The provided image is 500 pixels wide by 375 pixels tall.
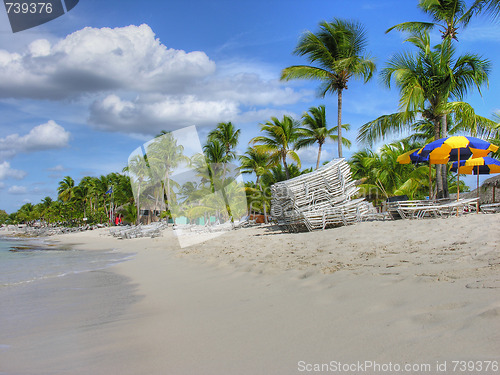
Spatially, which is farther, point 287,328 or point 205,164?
point 205,164

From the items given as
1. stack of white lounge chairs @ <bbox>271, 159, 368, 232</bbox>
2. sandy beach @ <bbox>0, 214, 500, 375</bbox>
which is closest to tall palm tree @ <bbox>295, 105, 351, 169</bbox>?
stack of white lounge chairs @ <bbox>271, 159, 368, 232</bbox>

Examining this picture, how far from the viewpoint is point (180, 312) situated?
4227 mm

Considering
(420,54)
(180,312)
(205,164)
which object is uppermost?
(420,54)

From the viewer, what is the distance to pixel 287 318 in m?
3.44

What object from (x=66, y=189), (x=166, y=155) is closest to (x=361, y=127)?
(x=166, y=155)

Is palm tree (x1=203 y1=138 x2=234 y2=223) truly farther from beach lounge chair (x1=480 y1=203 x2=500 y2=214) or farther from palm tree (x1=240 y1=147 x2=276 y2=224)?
beach lounge chair (x1=480 y1=203 x2=500 y2=214)

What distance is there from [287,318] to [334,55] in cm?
1732

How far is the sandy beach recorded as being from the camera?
2475mm

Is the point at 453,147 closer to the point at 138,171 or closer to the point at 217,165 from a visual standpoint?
the point at 217,165

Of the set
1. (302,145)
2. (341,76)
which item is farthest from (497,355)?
(302,145)

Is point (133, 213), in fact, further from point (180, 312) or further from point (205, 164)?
point (180, 312)

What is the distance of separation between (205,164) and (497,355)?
88.6 feet

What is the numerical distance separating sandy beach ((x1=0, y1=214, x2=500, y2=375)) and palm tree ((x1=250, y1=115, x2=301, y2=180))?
1811cm

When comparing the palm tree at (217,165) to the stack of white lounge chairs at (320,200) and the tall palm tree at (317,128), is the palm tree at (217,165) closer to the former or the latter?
the tall palm tree at (317,128)
